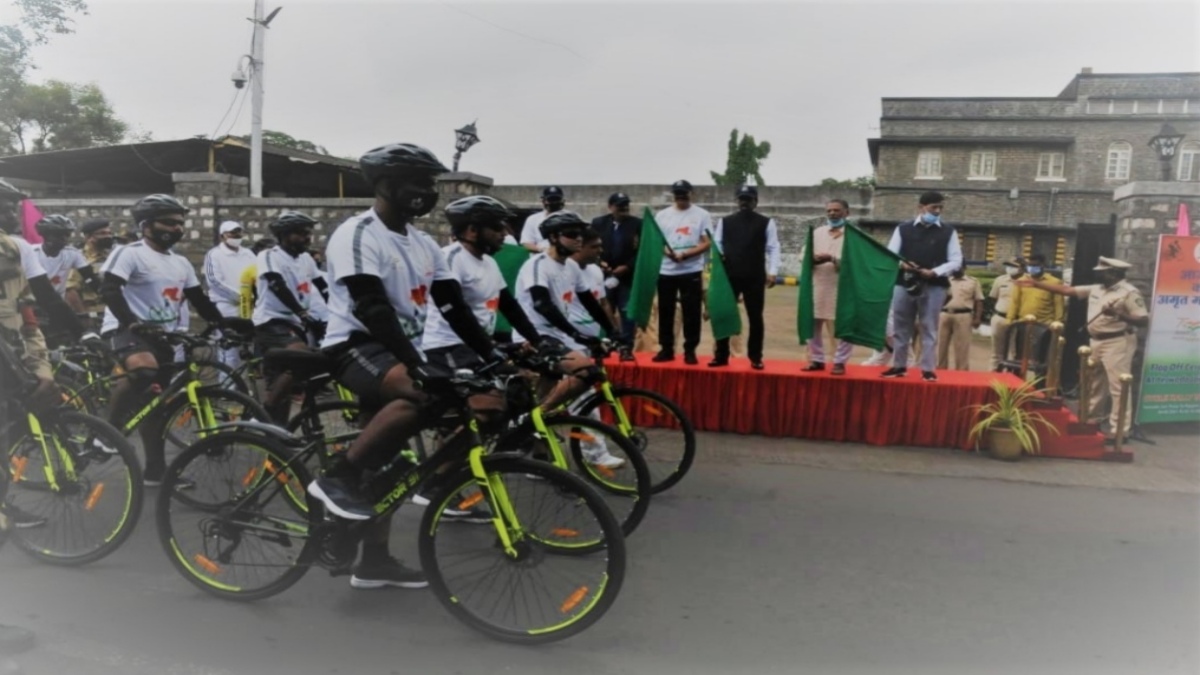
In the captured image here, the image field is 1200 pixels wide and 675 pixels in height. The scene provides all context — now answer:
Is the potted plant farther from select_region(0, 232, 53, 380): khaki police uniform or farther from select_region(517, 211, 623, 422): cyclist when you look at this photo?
select_region(0, 232, 53, 380): khaki police uniform

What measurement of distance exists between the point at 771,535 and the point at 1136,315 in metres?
5.07

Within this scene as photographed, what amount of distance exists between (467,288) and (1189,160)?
40228mm

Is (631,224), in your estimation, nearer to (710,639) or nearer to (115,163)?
(710,639)

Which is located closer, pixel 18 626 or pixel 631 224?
pixel 18 626

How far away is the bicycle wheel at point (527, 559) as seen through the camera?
321 centimetres

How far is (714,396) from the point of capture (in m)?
7.46

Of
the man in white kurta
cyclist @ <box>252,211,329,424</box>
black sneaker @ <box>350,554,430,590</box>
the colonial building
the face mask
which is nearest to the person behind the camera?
black sneaker @ <box>350,554,430,590</box>

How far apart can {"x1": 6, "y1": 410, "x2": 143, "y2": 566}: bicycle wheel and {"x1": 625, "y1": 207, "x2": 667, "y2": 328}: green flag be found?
4847 mm

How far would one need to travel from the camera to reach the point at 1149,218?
8219mm

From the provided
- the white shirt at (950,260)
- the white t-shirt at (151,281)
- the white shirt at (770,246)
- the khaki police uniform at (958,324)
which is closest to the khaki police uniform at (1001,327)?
the khaki police uniform at (958,324)

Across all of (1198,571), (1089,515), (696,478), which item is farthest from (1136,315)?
(696,478)

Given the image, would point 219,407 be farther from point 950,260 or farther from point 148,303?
point 950,260

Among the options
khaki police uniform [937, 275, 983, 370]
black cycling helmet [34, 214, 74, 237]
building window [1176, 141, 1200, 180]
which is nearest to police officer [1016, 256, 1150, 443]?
khaki police uniform [937, 275, 983, 370]

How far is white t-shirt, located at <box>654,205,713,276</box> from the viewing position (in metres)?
7.65
